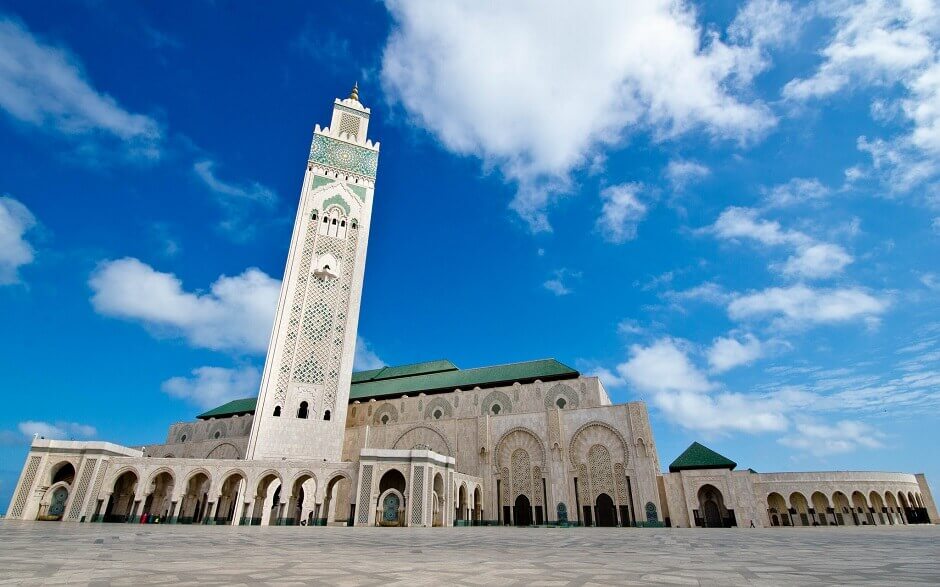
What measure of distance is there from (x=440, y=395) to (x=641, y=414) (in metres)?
13.1

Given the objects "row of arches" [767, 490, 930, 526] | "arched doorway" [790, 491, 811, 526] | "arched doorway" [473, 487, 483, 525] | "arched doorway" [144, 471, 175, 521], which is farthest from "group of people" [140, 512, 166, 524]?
"arched doorway" [790, 491, 811, 526]

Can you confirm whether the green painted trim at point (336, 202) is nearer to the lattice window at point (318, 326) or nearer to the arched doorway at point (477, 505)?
the lattice window at point (318, 326)

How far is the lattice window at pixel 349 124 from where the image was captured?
112ft

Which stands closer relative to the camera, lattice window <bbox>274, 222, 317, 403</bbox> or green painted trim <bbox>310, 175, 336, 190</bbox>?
lattice window <bbox>274, 222, 317, 403</bbox>

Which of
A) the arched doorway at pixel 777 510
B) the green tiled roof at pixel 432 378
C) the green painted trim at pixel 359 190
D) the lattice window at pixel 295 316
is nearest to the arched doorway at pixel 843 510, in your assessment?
the arched doorway at pixel 777 510

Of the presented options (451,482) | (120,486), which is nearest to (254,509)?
(120,486)

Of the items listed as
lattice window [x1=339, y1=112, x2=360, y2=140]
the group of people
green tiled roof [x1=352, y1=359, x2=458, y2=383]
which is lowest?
the group of people

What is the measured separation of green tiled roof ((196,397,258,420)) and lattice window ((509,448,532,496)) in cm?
2104

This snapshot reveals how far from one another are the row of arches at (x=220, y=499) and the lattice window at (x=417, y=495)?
283 centimetres

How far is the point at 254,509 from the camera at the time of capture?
74.0ft

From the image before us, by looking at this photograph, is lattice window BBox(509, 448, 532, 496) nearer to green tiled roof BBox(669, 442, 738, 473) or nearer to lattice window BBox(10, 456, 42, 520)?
green tiled roof BBox(669, 442, 738, 473)

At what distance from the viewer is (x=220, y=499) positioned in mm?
23094

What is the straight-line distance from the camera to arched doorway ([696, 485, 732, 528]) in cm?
2486

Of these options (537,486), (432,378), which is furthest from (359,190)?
(537,486)
